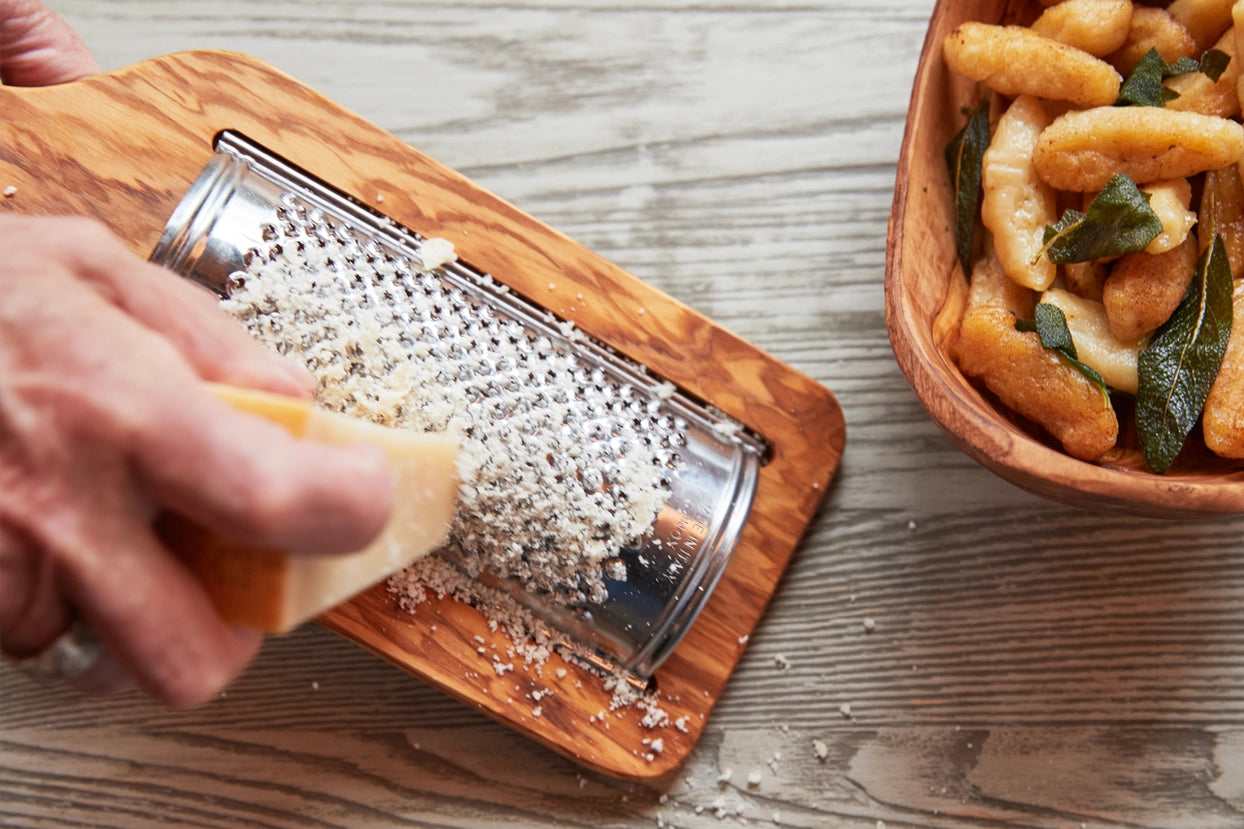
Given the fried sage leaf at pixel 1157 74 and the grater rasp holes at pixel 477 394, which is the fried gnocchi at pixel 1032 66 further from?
the grater rasp holes at pixel 477 394

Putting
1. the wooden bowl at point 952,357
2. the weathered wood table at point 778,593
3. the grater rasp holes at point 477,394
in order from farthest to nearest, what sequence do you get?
the weathered wood table at point 778,593 < the grater rasp holes at point 477,394 < the wooden bowl at point 952,357

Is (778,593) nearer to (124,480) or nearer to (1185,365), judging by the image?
(1185,365)

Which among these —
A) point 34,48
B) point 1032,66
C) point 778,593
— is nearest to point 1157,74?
point 1032,66

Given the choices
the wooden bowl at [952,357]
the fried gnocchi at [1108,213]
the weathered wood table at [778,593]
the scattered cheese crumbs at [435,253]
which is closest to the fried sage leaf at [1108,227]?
the fried gnocchi at [1108,213]

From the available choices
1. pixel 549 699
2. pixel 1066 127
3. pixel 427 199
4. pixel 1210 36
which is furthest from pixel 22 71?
pixel 1210 36

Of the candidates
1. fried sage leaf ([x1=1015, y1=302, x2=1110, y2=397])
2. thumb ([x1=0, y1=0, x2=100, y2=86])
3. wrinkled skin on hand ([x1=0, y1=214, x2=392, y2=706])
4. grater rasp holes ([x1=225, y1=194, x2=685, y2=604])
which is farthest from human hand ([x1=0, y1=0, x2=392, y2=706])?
fried sage leaf ([x1=1015, y1=302, x2=1110, y2=397])

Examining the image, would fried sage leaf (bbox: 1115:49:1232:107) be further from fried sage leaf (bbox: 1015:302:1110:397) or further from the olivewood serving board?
the olivewood serving board
